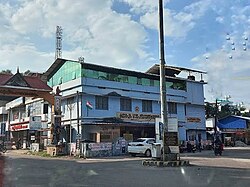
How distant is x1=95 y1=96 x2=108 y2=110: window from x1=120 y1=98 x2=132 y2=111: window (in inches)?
79.0

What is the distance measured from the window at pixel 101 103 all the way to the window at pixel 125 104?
2006 mm

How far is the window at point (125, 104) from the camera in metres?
35.3

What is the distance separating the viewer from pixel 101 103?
3366 cm

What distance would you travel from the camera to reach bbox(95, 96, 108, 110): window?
33.2 meters

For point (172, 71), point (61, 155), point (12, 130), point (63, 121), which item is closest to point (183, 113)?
point (172, 71)

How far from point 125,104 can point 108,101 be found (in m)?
2.29

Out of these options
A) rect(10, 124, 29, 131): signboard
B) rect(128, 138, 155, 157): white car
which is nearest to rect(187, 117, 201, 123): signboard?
rect(128, 138, 155, 157): white car

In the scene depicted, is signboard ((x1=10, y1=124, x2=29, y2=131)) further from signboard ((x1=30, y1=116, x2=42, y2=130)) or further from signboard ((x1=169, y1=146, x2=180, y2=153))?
signboard ((x1=169, y1=146, x2=180, y2=153))

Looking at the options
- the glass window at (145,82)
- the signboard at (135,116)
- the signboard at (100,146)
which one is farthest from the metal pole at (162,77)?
the glass window at (145,82)

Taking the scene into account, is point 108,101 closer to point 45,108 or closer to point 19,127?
point 45,108

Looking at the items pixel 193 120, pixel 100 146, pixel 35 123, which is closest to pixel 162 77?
pixel 100 146

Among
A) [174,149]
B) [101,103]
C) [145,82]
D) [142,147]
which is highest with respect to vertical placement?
[145,82]

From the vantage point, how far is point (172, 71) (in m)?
45.2

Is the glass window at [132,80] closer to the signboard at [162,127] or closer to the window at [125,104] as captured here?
the window at [125,104]
